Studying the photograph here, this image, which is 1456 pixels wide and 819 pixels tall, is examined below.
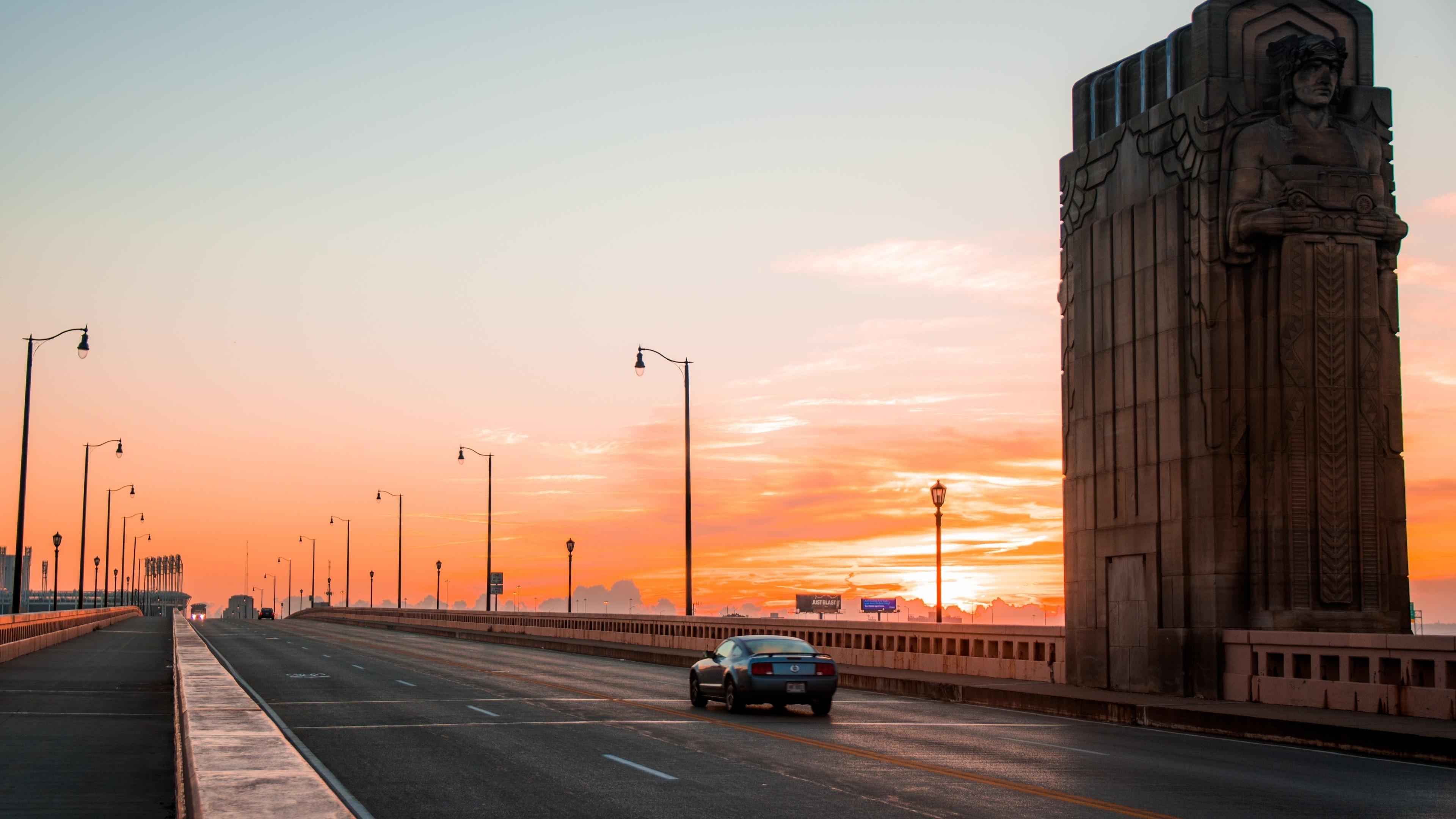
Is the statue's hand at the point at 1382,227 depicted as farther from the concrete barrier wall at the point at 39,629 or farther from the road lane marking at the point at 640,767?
the concrete barrier wall at the point at 39,629

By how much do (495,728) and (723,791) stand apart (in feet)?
25.5

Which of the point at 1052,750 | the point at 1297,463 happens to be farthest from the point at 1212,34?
the point at 1052,750

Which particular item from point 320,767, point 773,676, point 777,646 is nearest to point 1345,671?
point 773,676

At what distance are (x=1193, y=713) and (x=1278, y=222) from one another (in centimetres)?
908

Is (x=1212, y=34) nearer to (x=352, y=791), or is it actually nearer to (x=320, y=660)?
(x=352, y=791)

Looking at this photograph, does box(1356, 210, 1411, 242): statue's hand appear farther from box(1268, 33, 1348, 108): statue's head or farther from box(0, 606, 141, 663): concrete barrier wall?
box(0, 606, 141, 663): concrete barrier wall

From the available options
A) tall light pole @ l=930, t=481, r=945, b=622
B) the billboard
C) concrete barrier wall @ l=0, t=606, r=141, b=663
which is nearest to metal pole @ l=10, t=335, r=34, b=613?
concrete barrier wall @ l=0, t=606, r=141, b=663

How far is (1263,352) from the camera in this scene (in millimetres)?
25031

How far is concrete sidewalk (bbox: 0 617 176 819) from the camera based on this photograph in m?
14.0

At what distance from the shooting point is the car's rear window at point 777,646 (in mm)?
24953

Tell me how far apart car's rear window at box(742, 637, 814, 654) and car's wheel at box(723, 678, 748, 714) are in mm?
724

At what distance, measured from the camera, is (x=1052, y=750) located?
18516mm

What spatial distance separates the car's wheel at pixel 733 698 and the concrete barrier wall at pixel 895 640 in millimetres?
8299

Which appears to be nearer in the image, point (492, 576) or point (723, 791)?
point (723, 791)
